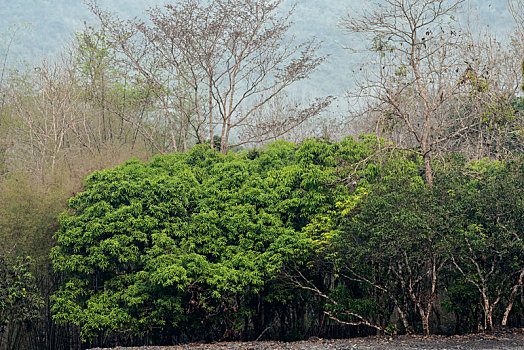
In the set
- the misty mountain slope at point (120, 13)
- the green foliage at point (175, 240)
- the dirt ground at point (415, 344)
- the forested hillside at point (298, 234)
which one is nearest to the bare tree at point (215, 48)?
the forested hillside at point (298, 234)

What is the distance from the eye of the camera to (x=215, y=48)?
20219 mm

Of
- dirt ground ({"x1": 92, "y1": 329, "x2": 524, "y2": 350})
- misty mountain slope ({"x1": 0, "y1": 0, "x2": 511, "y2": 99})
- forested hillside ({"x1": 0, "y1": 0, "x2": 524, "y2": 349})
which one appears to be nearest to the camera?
dirt ground ({"x1": 92, "y1": 329, "x2": 524, "y2": 350})

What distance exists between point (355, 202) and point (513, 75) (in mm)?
10382

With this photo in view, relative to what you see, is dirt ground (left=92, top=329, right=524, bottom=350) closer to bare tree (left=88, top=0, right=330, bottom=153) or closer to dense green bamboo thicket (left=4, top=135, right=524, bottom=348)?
dense green bamboo thicket (left=4, top=135, right=524, bottom=348)

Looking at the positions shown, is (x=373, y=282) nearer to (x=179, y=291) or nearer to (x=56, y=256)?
(x=179, y=291)

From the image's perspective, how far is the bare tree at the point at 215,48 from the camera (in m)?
20.0

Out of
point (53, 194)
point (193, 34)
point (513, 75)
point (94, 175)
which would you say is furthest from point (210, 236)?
point (513, 75)

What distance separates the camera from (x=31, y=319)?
1247cm

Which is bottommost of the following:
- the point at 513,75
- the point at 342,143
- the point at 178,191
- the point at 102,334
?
the point at 102,334

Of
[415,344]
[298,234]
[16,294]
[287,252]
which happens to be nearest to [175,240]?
[287,252]

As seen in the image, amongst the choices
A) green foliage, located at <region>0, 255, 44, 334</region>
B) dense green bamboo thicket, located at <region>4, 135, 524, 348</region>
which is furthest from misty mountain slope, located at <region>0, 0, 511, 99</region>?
green foliage, located at <region>0, 255, 44, 334</region>

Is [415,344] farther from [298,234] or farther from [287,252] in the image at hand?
[298,234]

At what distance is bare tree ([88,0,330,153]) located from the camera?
65.7ft

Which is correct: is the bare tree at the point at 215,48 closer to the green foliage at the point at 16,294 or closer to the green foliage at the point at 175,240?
the green foliage at the point at 175,240
